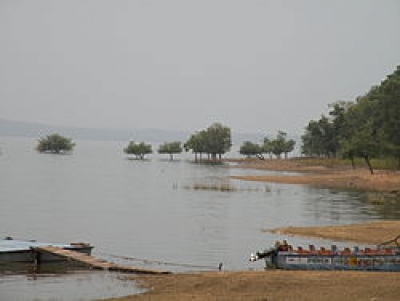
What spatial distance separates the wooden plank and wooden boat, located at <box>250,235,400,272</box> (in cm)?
536

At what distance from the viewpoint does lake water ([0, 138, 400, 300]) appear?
3622cm

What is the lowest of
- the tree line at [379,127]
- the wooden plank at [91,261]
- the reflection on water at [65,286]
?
the reflection on water at [65,286]

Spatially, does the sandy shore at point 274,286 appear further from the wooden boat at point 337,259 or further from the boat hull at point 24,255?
the boat hull at point 24,255

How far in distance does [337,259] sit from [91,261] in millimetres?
11125

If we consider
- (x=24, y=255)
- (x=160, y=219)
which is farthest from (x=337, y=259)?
(x=160, y=219)

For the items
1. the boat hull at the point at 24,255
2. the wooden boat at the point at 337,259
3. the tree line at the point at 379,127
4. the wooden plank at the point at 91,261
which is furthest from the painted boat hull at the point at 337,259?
the tree line at the point at 379,127

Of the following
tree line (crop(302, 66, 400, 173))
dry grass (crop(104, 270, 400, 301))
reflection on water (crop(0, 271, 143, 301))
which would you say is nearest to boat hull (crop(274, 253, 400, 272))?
dry grass (crop(104, 270, 400, 301))

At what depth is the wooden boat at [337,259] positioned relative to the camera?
101ft

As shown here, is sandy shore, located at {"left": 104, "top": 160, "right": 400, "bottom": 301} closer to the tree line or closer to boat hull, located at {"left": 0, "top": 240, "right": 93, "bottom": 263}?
boat hull, located at {"left": 0, "top": 240, "right": 93, "bottom": 263}

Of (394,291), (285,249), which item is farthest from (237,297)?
(285,249)

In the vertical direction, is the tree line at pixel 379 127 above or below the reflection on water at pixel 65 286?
above

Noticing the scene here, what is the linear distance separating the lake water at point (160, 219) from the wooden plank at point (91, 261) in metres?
1.02

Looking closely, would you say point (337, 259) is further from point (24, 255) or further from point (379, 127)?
point (379, 127)

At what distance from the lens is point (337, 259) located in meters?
31.2
